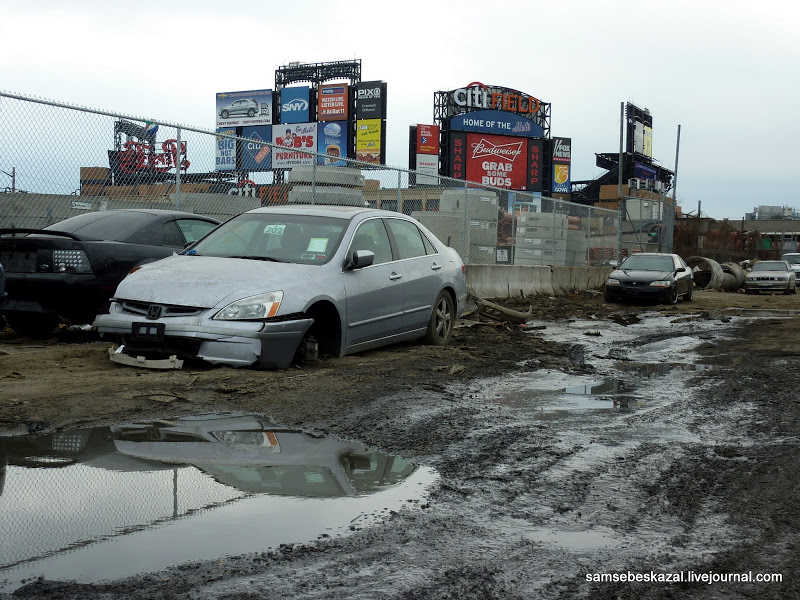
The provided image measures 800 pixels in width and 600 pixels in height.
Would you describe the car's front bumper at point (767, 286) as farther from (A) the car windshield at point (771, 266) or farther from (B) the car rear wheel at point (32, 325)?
(B) the car rear wheel at point (32, 325)

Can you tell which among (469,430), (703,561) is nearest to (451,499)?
(703,561)

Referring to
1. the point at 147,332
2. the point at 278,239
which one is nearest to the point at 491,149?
the point at 278,239

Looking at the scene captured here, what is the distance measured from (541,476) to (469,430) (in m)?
1.11

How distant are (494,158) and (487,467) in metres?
66.3

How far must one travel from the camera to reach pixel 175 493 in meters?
4.07

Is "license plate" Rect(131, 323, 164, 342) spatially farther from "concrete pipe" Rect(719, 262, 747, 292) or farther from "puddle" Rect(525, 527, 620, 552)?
"concrete pipe" Rect(719, 262, 747, 292)

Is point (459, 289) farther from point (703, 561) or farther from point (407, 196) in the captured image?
point (703, 561)

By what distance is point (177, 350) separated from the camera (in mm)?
7188

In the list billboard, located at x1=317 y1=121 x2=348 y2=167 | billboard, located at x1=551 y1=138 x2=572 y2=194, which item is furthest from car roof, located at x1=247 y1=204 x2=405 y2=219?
billboard, located at x1=551 y1=138 x2=572 y2=194

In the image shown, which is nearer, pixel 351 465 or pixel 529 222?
pixel 351 465

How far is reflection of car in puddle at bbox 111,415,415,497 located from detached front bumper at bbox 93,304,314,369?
1.49m

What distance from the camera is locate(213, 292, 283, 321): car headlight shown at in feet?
23.5

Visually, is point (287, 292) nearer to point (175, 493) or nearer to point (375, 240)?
Result: point (375, 240)

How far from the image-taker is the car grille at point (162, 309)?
23.7 feet
